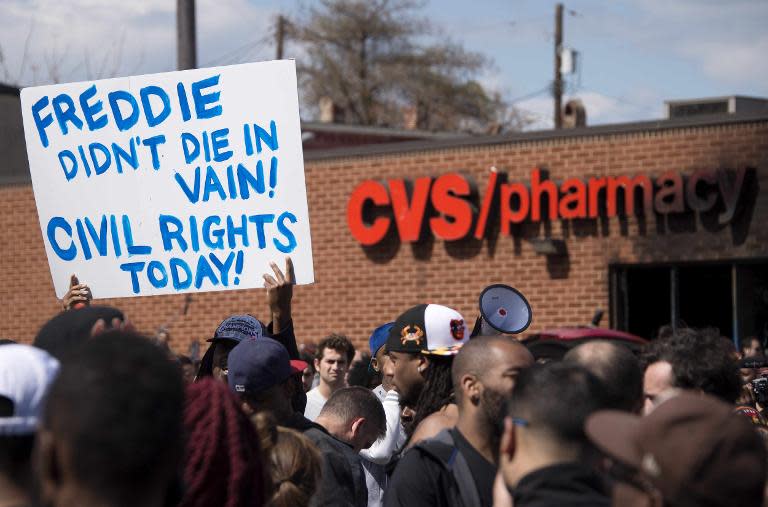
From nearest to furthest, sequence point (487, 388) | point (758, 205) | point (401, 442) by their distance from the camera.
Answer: point (487, 388)
point (401, 442)
point (758, 205)

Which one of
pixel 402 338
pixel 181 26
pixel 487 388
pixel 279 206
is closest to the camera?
pixel 487 388

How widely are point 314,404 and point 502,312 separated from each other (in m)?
3.22

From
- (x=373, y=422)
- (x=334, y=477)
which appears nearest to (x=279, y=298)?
(x=373, y=422)

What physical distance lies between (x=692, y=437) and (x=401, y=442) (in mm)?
4169

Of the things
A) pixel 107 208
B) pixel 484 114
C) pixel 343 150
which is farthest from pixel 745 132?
pixel 484 114

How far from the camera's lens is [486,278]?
15.3 meters

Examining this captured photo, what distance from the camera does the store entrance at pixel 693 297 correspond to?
14.3 meters

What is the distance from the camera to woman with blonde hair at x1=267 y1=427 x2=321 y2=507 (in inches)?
142

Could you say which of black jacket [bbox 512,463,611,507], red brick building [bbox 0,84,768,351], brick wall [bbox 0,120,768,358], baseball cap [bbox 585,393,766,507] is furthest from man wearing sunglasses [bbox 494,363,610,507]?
brick wall [bbox 0,120,768,358]

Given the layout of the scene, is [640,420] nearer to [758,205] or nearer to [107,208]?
[107,208]

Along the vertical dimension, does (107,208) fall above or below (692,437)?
above

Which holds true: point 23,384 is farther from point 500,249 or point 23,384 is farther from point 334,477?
point 500,249

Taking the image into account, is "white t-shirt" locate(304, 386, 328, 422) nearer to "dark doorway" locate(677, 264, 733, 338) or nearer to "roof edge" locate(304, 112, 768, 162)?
"dark doorway" locate(677, 264, 733, 338)

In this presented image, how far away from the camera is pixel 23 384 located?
2479 mm
